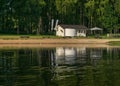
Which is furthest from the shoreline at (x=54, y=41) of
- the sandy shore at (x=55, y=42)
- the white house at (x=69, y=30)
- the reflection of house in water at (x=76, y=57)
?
the reflection of house in water at (x=76, y=57)

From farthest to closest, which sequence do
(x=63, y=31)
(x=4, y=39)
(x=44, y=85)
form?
(x=63, y=31), (x=4, y=39), (x=44, y=85)

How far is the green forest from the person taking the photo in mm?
130500

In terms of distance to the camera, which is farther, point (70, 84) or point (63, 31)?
point (63, 31)

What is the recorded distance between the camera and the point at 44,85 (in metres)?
27.4

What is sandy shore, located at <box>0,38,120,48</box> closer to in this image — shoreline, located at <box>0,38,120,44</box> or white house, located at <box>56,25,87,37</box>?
shoreline, located at <box>0,38,120,44</box>

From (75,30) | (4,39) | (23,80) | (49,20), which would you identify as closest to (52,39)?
(4,39)

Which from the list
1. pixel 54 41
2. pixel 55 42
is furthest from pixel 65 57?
pixel 54 41

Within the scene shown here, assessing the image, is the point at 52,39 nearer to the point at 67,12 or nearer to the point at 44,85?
the point at 67,12

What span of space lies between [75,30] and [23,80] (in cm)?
9880

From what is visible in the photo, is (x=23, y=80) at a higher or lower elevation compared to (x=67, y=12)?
lower

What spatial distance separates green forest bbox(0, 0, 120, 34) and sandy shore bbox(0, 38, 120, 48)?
987 inches

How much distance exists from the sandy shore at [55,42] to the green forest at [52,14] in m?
25.1

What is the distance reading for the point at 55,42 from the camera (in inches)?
4203

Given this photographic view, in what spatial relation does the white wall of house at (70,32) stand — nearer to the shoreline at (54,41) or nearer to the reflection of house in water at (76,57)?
the shoreline at (54,41)
